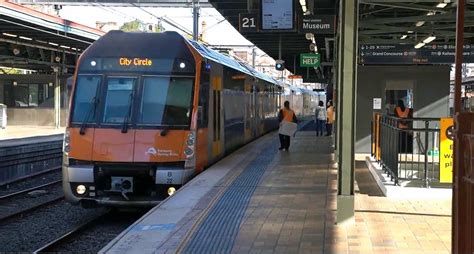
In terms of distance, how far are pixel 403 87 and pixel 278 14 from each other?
15.3ft

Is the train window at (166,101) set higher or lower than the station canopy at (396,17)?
lower

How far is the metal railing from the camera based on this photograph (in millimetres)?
9539

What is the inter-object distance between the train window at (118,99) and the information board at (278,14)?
5582 mm

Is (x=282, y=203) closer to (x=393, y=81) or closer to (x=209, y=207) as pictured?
(x=209, y=207)

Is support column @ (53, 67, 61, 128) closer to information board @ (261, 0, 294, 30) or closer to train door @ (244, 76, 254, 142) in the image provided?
train door @ (244, 76, 254, 142)

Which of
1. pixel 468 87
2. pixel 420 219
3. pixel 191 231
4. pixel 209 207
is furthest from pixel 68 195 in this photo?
pixel 468 87

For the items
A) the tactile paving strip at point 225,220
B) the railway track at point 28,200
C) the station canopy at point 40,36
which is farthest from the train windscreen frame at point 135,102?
the station canopy at point 40,36

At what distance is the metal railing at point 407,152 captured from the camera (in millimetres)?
9539

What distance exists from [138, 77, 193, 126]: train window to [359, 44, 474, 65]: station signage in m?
7.64

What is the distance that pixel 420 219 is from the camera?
7.67 m

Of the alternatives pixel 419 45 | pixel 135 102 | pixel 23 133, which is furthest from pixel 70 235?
pixel 23 133

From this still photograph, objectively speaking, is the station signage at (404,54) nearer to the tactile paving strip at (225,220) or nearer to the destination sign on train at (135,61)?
the tactile paving strip at (225,220)

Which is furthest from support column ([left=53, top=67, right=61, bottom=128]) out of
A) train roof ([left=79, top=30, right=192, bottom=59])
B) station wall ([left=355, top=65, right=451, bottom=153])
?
train roof ([left=79, top=30, right=192, bottom=59])

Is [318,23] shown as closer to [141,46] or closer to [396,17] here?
[396,17]
